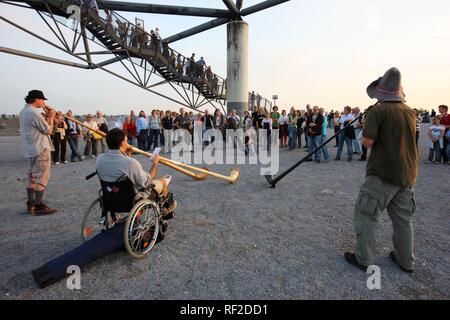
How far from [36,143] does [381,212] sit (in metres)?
5.20

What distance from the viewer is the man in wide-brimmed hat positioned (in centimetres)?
272

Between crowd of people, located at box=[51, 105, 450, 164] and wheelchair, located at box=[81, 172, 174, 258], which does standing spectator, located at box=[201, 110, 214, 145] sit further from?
wheelchair, located at box=[81, 172, 174, 258]

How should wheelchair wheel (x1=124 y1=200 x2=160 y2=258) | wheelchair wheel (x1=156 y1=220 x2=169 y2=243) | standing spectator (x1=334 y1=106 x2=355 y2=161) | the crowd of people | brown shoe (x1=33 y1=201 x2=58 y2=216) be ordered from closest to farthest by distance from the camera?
wheelchair wheel (x1=124 y1=200 x2=160 y2=258)
wheelchair wheel (x1=156 y1=220 x2=169 y2=243)
brown shoe (x1=33 y1=201 x2=58 y2=216)
the crowd of people
standing spectator (x1=334 y1=106 x2=355 y2=161)

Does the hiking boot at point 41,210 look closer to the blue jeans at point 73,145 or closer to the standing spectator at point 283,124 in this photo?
the blue jeans at point 73,145

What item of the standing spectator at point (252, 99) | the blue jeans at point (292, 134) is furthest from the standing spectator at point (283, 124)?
the standing spectator at point (252, 99)

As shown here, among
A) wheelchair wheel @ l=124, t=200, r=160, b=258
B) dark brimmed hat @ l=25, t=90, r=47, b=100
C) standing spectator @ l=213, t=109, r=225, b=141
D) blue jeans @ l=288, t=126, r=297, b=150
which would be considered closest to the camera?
wheelchair wheel @ l=124, t=200, r=160, b=258

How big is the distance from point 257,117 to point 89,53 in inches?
307

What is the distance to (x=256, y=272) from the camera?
2926 millimetres

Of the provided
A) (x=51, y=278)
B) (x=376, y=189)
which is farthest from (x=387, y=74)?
(x=51, y=278)

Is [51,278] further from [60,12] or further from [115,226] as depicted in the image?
[60,12]

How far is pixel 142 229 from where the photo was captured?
3230 mm

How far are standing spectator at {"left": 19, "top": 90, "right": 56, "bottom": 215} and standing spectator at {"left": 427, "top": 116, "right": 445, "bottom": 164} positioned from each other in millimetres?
10870

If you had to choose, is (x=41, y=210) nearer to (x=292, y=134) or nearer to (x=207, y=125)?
(x=207, y=125)

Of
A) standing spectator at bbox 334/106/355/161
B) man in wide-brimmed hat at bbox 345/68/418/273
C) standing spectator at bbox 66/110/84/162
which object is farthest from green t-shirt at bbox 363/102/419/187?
standing spectator at bbox 66/110/84/162
